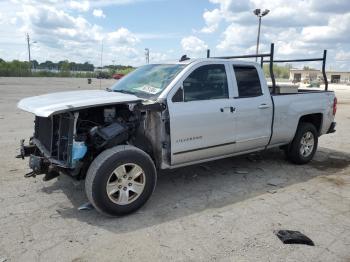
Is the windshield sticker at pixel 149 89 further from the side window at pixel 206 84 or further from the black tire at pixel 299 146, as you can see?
the black tire at pixel 299 146

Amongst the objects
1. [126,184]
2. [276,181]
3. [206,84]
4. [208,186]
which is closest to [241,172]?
[276,181]

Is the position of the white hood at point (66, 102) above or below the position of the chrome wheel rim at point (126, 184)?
above

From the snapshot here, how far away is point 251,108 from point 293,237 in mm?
2307

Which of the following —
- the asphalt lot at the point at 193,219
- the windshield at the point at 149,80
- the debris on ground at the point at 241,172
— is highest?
the windshield at the point at 149,80

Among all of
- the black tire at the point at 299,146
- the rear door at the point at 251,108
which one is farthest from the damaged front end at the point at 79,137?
the black tire at the point at 299,146

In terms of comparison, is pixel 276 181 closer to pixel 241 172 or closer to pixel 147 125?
pixel 241 172

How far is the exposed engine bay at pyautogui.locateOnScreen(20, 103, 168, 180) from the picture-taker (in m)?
4.28

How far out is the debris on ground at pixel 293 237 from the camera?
3.80m

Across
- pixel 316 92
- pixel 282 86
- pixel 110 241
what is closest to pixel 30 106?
pixel 110 241

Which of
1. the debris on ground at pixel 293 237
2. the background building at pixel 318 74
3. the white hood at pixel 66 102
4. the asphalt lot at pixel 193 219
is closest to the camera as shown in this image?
the asphalt lot at pixel 193 219

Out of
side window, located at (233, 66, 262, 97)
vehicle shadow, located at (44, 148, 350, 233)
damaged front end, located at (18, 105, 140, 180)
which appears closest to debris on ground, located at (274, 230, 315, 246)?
vehicle shadow, located at (44, 148, 350, 233)

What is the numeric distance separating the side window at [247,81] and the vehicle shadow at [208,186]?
1.42 m

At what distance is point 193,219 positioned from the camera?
4309 millimetres

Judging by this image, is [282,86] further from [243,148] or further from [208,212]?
[208,212]
